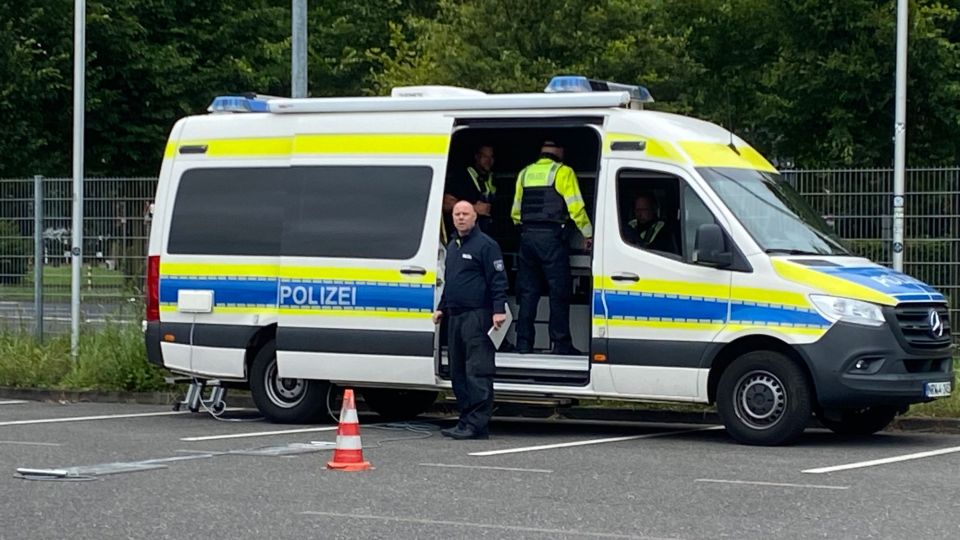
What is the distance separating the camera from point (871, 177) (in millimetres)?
16859

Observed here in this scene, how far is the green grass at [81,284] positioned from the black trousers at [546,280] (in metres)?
5.75

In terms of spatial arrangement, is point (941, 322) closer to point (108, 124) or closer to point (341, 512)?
point (341, 512)

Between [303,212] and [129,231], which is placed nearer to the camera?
[303,212]

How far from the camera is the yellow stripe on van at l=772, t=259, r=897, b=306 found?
520 inches

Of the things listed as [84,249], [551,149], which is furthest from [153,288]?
[84,249]

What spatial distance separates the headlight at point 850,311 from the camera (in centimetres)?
1318

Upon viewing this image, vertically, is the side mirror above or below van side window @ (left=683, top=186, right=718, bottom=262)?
below

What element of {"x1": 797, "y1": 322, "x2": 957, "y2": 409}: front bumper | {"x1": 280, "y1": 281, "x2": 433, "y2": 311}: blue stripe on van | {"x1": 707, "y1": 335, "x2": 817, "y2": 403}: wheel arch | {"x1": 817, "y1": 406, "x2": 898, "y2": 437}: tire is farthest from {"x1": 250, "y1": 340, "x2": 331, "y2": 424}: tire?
{"x1": 797, "y1": 322, "x2": 957, "y2": 409}: front bumper

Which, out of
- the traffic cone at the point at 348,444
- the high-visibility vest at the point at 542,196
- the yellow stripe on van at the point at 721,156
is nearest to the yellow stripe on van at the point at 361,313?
the high-visibility vest at the point at 542,196

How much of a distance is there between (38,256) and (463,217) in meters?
7.61

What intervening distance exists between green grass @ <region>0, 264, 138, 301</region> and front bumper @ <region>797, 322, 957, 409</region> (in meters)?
8.39

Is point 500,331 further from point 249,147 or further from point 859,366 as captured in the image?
point 859,366

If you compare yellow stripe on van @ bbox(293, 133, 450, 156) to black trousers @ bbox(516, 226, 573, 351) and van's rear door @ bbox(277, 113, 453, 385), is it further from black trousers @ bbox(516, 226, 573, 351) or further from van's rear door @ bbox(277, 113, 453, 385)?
black trousers @ bbox(516, 226, 573, 351)

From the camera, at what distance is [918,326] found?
44.1 ft
